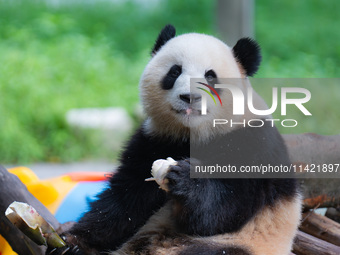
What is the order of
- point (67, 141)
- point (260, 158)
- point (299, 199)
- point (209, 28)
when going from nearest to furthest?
point (260, 158) < point (299, 199) < point (67, 141) < point (209, 28)

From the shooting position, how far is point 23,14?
423 inches

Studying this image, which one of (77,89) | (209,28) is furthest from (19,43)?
(209,28)

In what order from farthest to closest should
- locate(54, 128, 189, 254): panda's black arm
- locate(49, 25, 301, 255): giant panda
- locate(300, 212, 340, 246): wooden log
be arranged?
1. locate(300, 212, 340, 246): wooden log
2. locate(54, 128, 189, 254): panda's black arm
3. locate(49, 25, 301, 255): giant panda

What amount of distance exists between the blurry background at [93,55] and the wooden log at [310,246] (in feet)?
10.1

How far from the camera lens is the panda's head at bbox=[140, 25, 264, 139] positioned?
8.50 ft

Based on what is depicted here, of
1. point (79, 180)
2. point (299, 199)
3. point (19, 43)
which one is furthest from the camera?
point (19, 43)

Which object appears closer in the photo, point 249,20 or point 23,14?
point 249,20

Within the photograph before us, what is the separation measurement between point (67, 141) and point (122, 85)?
1762 mm

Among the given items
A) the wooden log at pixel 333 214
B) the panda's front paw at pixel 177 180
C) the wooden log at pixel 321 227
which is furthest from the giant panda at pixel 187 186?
the wooden log at pixel 333 214

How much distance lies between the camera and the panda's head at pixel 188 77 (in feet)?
8.50

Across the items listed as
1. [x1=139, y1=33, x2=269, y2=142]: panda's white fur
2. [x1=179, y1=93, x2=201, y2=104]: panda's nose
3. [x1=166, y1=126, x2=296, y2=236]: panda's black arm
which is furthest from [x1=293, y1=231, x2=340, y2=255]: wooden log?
[x1=179, y1=93, x2=201, y2=104]: panda's nose

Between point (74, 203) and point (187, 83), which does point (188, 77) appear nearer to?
point (187, 83)

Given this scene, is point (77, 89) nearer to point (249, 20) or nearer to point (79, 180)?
point (249, 20)

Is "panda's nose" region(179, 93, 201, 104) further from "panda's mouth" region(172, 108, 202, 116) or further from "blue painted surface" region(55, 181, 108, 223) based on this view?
"blue painted surface" region(55, 181, 108, 223)
